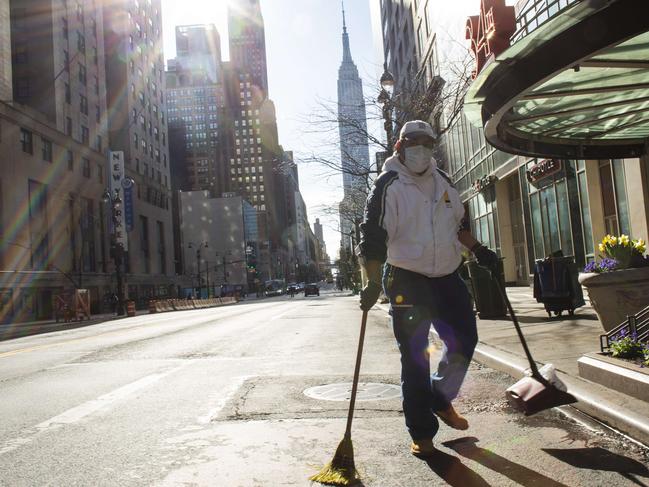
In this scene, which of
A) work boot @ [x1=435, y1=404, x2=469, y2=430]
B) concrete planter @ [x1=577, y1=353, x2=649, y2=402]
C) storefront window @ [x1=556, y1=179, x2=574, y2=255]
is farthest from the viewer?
storefront window @ [x1=556, y1=179, x2=574, y2=255]

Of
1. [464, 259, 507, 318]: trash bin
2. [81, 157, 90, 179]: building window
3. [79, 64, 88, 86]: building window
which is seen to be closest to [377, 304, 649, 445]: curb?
[464, 259, 507, 318]: trash bin

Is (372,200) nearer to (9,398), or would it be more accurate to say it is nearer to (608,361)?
(608,361)

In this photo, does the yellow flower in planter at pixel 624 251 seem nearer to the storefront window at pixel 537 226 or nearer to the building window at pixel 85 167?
the storefront window at pixel 537 226

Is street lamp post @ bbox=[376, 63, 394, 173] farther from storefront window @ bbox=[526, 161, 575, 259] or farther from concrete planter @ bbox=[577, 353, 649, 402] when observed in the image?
concrete planter @ bbox=[577, 353, 649, 402]

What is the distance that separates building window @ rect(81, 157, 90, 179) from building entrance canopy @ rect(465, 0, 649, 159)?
51.8 meters

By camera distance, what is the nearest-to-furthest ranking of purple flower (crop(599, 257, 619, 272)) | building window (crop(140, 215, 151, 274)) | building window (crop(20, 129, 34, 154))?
1. purple flower (crop(599, 257, 619, 272))
2. building window (crop(20, 129, 34, 154))
3. building window (crop(140, 215, 151, 274))

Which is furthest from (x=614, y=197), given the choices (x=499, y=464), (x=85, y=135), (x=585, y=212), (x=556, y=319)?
(x=85, y=135)

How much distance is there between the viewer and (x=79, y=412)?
5430 millimetres

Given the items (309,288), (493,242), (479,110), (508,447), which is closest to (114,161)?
(309,288)

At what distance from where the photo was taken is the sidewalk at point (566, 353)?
402 cm

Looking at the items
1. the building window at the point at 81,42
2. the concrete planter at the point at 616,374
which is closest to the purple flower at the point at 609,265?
the concrete planter at the point at 616,374

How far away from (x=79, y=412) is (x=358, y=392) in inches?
105

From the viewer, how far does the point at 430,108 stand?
64.4 feet

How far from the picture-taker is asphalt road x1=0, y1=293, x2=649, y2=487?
3.40 meters
